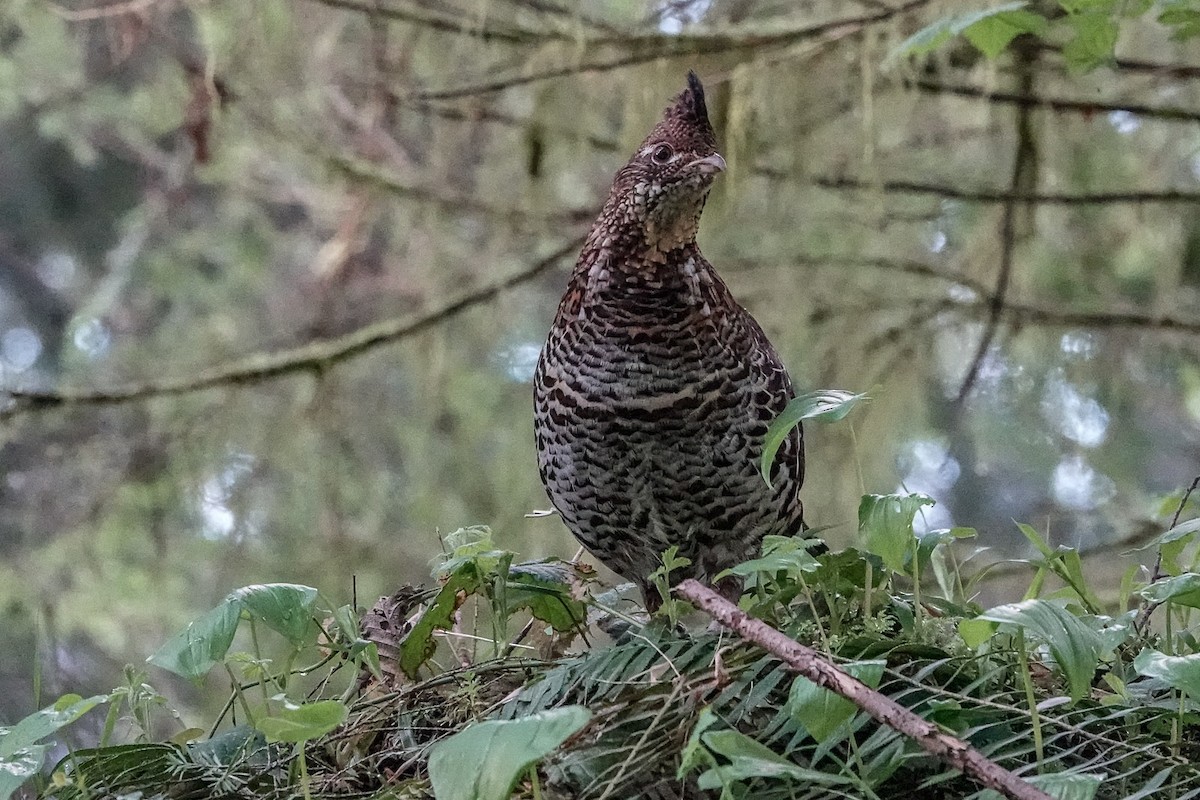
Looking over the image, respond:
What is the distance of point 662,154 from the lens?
4.89ft

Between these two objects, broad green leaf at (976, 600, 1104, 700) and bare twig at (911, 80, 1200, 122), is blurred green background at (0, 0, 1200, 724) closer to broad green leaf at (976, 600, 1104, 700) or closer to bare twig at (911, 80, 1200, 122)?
bare twig at (911, 80, 1200, 122)

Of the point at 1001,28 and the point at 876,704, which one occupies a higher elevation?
the point at 1001,28

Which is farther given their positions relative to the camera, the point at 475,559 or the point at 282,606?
the point at 475,559

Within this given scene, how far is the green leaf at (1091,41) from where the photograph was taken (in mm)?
1525

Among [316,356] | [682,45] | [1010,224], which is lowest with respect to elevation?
[316,356]

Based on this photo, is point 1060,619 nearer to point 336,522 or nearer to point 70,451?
point 336,522

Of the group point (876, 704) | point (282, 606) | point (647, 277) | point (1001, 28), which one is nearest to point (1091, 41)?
point (1001, 28)

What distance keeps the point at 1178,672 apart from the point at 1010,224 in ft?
8.09

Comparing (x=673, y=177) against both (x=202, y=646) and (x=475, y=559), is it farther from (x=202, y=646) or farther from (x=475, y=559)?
(x=202, y=646)

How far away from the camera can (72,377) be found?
15.0 ft

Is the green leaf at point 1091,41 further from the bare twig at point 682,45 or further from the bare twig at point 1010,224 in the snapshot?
the bare twig at point 1010,224

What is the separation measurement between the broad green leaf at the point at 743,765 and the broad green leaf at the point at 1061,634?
0.51 ft

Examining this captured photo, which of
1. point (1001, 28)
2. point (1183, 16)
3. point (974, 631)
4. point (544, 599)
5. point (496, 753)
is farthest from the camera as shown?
point (1001, 28)

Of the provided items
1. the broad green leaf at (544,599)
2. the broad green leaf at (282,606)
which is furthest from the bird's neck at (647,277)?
the broad green leaf at (282,606)
